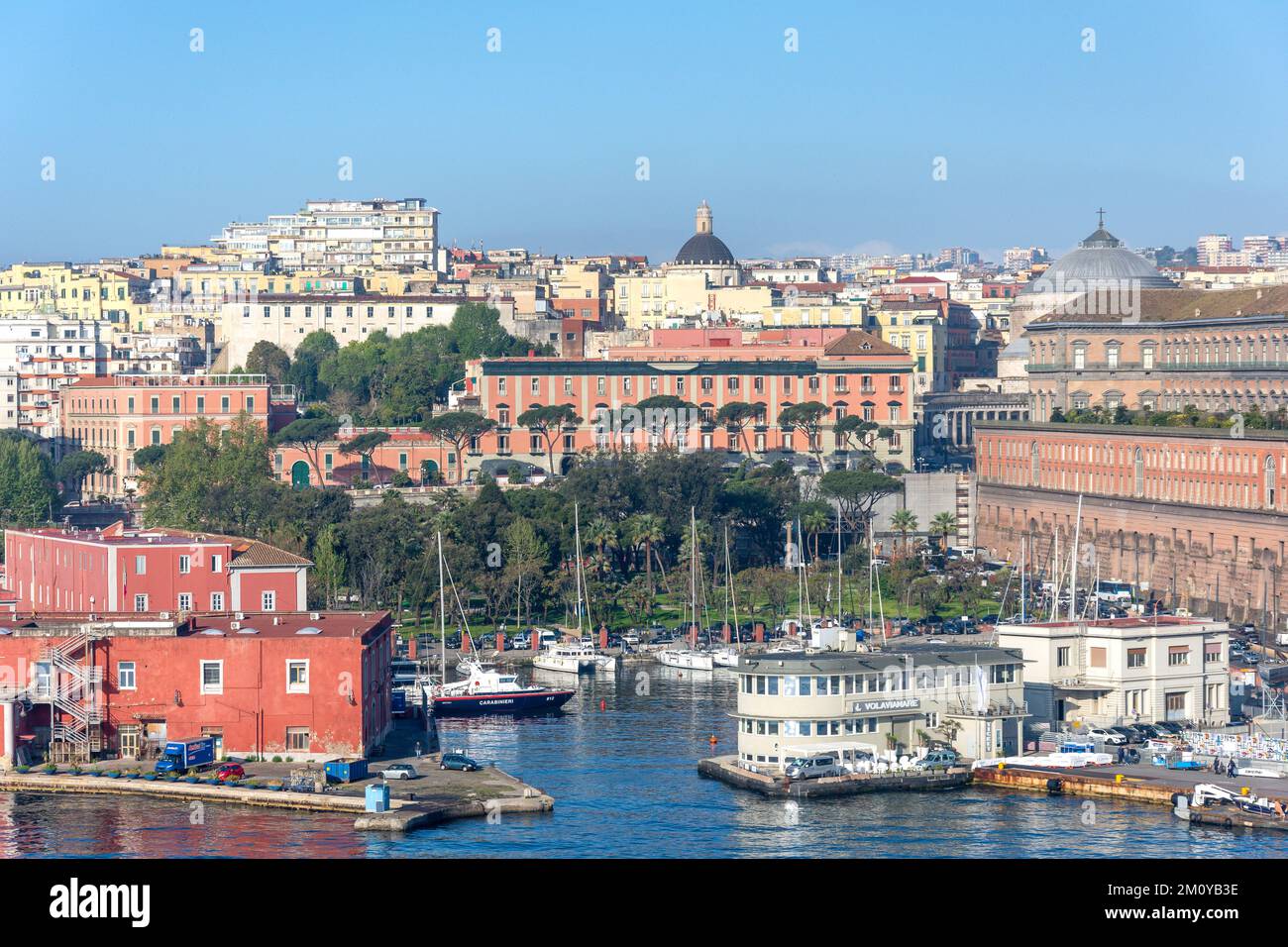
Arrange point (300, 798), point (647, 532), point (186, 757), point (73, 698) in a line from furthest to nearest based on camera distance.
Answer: point (647, 532) < point (73, 698) < point (186, 757) < point (300, 798)

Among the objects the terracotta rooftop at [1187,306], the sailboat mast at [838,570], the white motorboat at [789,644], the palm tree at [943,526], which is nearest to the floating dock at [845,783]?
the white motorboat at [789,644]

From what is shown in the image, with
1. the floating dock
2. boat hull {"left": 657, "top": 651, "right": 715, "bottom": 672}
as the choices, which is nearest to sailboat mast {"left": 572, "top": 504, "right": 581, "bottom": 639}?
boat hull {"left": 657, "top": 651, "right": 715, "bottom": 672}

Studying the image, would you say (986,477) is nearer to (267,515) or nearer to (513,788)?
(267,515)

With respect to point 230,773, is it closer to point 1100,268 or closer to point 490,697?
point 490,697

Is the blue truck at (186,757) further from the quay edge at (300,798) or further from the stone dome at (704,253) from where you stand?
the stone dome at (704,253)

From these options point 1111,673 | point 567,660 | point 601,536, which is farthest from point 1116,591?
point 1111,673

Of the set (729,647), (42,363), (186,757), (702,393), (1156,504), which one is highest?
(42,363)
